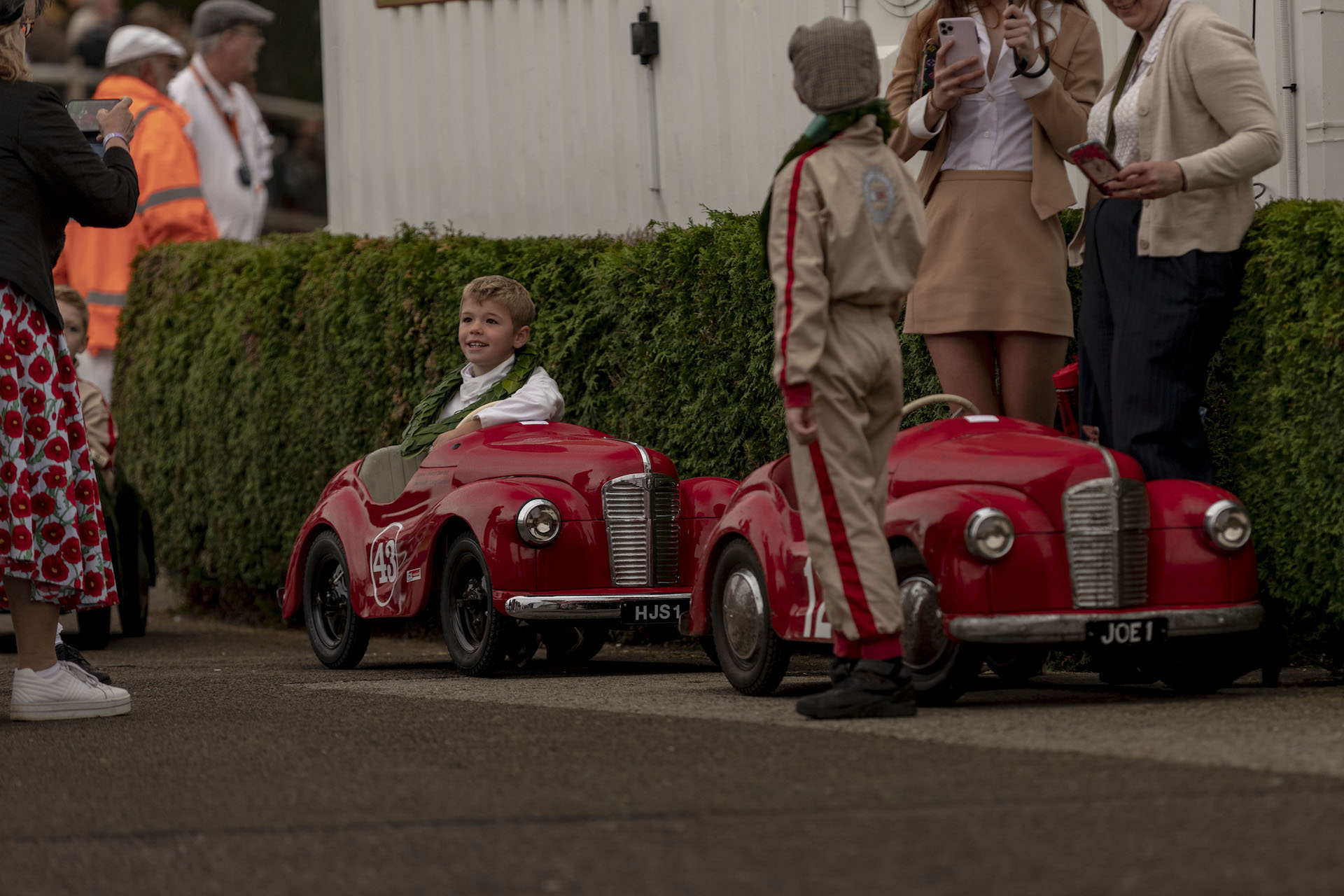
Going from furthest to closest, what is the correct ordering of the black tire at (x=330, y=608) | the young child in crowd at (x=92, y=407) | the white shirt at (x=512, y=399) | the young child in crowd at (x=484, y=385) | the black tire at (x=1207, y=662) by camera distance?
1. the young child in crowd at (x=92, y=407)
2. the black tire at (x=330, y=608)
3. the young child in crowd at (x=484, y=385)
4. the white shirt at (x=512, y=399)
5. the black tire at (x=1207, y=662)

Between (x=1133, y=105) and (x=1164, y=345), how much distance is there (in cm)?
84

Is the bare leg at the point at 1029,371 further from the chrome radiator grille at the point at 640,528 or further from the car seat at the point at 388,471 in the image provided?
the car seat at the point at 388,471

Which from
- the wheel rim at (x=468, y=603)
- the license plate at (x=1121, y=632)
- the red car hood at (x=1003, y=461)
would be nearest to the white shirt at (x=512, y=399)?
the wheel rim at (x=468, y=603)

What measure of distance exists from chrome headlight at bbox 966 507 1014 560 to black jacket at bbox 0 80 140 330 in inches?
116

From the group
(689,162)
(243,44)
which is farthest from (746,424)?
(243,44)

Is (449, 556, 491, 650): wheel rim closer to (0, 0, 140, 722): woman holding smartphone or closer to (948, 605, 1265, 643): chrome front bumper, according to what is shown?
(0, 0, 140, 722): woman holding smartphone

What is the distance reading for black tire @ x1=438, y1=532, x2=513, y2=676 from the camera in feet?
25.1

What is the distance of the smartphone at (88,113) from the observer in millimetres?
7047

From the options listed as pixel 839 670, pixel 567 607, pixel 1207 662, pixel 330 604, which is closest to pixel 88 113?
pixel 567 607

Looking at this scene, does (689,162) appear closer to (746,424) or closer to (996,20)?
(746,424)

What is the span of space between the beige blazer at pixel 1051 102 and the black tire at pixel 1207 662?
5.37ft

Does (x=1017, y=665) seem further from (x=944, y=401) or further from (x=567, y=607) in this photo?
(x=567, y=607)

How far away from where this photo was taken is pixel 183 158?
13242 mm

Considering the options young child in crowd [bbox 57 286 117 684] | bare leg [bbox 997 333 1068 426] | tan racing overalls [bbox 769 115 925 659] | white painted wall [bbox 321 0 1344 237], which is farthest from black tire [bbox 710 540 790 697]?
young child in crowd [bbox 57 286 117 684]
